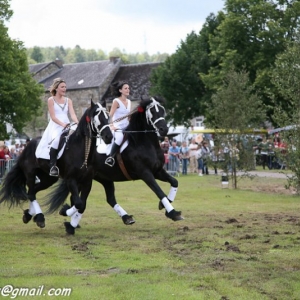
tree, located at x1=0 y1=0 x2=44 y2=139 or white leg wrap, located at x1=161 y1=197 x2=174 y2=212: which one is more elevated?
tree, located at x1=0 y1=0 x2=44 y2=139

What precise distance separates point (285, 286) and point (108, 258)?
3.30 meters

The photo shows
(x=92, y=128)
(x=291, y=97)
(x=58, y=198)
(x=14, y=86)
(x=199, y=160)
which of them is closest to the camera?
(x=92, y=128)

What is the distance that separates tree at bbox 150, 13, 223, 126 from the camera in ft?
232

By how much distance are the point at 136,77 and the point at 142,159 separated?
84961mm

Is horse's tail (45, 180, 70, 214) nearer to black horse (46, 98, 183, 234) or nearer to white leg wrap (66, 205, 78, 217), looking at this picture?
black horse (46, 98, 183, 234)

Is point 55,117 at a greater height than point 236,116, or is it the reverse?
point 55,117

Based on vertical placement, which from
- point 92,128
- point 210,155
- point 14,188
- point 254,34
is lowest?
point 210,155

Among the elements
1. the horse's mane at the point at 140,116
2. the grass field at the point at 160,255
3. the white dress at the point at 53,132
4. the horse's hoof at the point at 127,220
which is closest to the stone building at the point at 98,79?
the grass field at the point at 160,255

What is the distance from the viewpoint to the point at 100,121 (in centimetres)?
1412

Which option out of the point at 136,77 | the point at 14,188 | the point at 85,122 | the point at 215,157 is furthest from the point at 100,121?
the point at 136,77

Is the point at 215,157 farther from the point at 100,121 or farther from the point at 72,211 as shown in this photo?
the point at 100,121

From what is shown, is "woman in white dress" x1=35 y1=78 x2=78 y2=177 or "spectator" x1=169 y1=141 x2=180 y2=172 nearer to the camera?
"woman in white dress" x1=35 y1=78 x2=78 y2=177

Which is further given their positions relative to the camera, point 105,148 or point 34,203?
point 105,148

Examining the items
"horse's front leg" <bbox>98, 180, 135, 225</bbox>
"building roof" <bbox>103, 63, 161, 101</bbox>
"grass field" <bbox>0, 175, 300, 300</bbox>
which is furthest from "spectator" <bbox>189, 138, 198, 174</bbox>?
"building roof" <bbox>103, 63, 161, 101</bbox>
